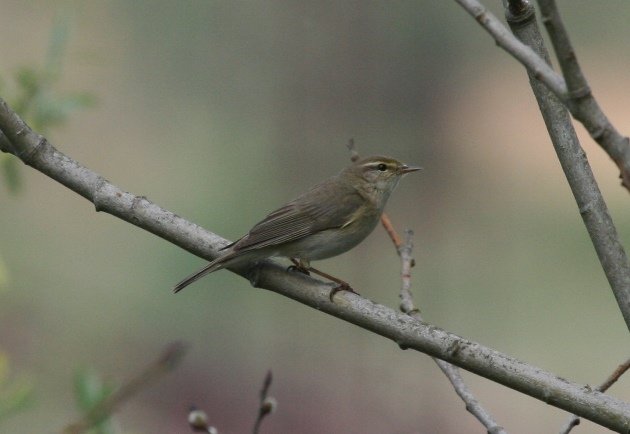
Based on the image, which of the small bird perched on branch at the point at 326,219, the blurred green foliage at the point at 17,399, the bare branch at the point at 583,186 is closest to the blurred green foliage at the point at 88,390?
the blurred green foliage at the point at 17,399

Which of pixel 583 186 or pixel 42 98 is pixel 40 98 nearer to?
pixel 42 98

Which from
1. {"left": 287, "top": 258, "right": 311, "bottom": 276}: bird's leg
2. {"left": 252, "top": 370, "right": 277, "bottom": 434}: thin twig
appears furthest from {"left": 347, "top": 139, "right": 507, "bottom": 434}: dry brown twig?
{"left": 252, "top": 370, "right": 277, "bottom": 434}: thin twig

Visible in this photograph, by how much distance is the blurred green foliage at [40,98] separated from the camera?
7.98ft

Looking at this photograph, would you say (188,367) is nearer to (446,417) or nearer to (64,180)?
(446,417)

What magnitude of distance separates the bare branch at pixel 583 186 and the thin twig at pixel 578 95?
0.48 meters

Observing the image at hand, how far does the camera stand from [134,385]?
138cm

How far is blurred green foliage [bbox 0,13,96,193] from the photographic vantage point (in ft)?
7.98

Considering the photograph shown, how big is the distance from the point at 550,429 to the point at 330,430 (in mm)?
2226

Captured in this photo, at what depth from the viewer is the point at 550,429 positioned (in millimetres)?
8500

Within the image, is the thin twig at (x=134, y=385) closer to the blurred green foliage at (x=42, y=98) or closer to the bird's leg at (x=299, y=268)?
the blurred green foliage at (x=42, y=98)

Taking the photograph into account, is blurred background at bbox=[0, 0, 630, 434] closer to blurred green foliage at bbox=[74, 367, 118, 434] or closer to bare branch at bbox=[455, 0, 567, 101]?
blurred green foliage at bbox=[74, 367, 118, 434]

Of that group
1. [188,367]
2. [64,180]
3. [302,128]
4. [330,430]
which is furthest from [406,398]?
[64,180]

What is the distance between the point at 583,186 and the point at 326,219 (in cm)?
178

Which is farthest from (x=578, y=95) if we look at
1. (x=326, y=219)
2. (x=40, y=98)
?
(x=326, y=219)
